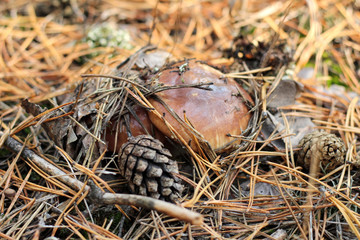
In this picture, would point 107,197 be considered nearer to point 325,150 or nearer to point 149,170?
point 149,170

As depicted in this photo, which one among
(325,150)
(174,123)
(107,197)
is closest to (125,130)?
(174,123)

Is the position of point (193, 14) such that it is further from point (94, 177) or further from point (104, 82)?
point (94, 177)

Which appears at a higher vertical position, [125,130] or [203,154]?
[125,130]

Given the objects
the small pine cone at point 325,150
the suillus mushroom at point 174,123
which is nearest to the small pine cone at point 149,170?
the suillus mushroom at point 174,123

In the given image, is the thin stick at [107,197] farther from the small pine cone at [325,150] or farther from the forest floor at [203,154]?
the small pine cone at [325,150]

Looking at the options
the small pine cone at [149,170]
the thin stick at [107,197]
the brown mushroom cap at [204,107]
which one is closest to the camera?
the thin stick at [107,197]
